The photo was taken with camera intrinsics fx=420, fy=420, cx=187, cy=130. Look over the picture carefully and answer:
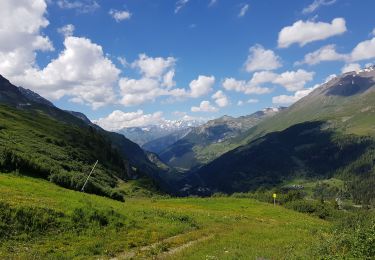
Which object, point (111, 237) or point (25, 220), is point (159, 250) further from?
point (25, 220)

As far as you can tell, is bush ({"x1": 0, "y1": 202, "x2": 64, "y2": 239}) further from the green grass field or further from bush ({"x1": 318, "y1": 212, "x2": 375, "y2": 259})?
bush ({"x1": 318, "y1": 212, "x2": 375, "y2": 259})

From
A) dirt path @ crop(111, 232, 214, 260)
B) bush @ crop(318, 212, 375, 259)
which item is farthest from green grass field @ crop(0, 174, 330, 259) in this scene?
bush @ crop(318, 212, 375, 259)

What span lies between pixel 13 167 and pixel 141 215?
22.5m

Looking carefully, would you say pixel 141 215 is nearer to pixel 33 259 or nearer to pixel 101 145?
pixel 33 259

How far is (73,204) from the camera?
1420 inches

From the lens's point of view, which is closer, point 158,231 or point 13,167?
point 158,231

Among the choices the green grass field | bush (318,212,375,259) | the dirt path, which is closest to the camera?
bush (318,212,375,259)

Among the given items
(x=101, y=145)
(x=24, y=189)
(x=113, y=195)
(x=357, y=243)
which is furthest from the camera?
(x=101, y=145)

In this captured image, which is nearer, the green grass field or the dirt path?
the green grass field

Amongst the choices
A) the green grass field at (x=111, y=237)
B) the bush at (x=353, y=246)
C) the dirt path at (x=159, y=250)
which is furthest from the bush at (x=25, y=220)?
the bush at (x=353, y=246)

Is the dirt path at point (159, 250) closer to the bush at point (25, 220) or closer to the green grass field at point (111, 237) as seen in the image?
the green grass field at point (111, 237)

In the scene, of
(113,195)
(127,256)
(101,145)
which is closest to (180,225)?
(127,256)

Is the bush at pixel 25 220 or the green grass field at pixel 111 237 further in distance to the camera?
the bush at pixel 25 220

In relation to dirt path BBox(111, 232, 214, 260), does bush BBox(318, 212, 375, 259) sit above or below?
above
